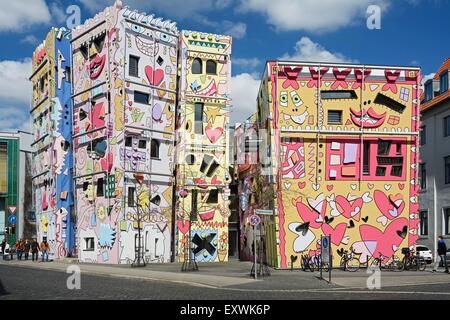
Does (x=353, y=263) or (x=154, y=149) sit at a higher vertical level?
(x=154, y=149)

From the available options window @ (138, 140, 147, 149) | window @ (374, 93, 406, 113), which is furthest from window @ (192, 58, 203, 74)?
window @ (374, 93, 406, 113)

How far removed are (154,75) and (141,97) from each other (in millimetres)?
2049

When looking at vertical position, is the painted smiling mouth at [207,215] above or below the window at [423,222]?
above

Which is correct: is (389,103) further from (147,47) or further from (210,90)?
(147,47)

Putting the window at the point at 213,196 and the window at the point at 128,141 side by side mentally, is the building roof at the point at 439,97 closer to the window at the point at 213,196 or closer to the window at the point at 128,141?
the window at the point at 213,196

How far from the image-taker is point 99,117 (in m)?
44.8

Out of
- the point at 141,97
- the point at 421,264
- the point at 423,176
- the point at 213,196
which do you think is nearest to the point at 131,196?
the point at 213,196

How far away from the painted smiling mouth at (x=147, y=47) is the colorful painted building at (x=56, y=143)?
811 centimetres

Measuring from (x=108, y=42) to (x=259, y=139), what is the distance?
12768 millimetres

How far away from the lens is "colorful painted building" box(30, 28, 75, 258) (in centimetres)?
4984

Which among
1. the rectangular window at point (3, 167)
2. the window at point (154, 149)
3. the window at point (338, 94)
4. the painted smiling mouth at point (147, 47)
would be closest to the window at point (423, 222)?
the window at point (338, 94)

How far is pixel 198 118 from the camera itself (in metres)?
48.1

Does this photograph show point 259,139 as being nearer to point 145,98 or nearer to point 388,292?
point 145,98

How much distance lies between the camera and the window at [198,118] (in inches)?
1889
